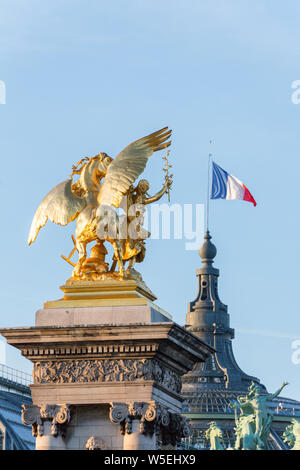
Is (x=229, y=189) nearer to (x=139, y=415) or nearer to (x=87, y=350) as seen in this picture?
(x=87, y=350)

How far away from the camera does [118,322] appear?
97.1 ft

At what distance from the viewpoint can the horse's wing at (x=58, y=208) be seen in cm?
3108

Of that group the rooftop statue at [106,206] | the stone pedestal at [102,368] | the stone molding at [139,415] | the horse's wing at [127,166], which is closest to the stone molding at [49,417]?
the stone pedestal at [102,368]

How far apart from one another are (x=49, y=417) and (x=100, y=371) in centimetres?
148

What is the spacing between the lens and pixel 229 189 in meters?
45.7

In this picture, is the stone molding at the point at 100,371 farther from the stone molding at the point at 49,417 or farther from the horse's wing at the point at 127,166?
the horse's wing at the point at 127,166

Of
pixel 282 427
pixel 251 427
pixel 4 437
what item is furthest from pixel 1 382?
pixel 282 427

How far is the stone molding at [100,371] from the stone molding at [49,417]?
608mm

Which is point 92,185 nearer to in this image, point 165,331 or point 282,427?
point 165,331

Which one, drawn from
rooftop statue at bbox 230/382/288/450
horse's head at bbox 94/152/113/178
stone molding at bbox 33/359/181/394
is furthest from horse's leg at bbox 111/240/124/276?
rooftop statue at bbox 230/382/288/450

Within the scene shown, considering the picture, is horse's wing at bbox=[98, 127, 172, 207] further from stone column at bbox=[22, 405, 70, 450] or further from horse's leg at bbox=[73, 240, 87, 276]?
stone column at bbox=[22, 405, 70, 450]

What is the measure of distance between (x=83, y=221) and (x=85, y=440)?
4965 millimetres

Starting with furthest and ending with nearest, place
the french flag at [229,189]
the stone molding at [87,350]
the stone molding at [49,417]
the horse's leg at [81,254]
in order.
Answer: the french flag at [229,189] → the horse's leg at [81,254] → the stone molding at [49,417] → the stone molding at [87,350]

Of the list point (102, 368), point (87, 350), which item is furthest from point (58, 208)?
point (102, 368)
